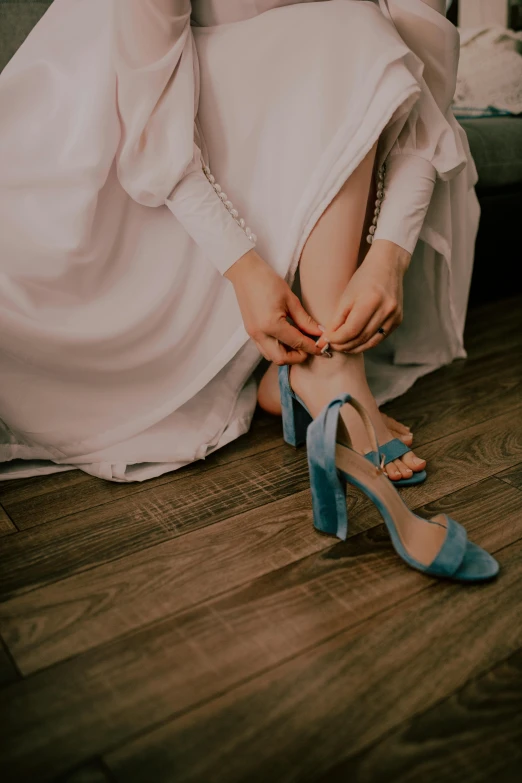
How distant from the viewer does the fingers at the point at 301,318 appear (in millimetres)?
772

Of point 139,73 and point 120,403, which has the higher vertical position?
point 139,73

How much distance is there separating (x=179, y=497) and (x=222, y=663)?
0.96 feet

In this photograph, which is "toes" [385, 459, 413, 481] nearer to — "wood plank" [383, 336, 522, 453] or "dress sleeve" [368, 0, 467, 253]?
"wood plank" [383, 336, 522, 453]

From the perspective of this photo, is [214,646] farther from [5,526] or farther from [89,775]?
[5,526]

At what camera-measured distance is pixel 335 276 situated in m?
0.80

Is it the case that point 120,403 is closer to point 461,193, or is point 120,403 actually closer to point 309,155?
point 309,155

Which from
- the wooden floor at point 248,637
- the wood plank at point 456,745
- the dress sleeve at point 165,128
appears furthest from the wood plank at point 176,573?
the dress sleeve at point 165,128

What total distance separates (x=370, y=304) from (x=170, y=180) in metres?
0.29

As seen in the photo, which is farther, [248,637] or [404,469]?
[404,469]

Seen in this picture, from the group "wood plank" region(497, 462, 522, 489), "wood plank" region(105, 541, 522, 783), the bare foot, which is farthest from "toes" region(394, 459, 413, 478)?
→ "wood plank" region(105, 541, 522, 783)

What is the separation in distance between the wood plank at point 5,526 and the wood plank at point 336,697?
0.36m

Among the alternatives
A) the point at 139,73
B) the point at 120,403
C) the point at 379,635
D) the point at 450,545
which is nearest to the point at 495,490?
the point at 450,545

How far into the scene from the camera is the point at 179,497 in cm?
82

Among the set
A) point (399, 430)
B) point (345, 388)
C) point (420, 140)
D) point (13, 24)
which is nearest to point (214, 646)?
point (345, 388)
